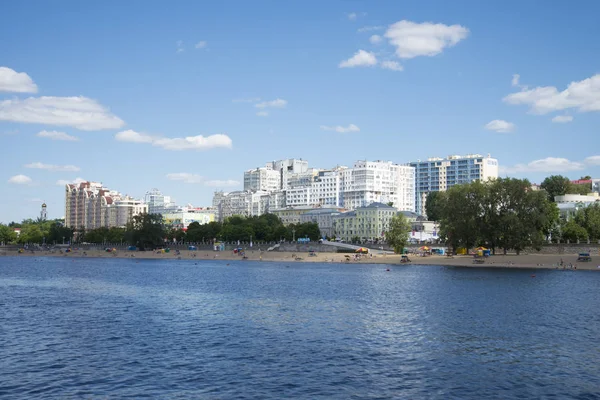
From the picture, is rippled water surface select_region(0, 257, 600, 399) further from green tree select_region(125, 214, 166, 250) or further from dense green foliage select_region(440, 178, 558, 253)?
green tree select_region(125, 214, 166, 250)

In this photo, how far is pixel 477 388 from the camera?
27.3 meters

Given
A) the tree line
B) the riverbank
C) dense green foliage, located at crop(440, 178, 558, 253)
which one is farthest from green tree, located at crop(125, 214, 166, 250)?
dense green foliage, located at crop(440, 178, 558, 253)

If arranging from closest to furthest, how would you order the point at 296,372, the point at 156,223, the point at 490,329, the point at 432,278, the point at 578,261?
the point at 296,372 → the point at 490,329 → the point at 432,278 → the point at 578,261 → the point at 156,223

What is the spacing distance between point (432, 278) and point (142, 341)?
55.4 m

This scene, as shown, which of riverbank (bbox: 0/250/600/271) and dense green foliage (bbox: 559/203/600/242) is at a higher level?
dense green foliage (bbox: 559/203/600/242)

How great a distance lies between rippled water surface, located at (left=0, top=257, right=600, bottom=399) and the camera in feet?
89.4

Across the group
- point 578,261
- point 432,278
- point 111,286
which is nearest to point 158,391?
point 111,286

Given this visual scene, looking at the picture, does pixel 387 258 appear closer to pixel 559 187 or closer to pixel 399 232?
pixel 399 232

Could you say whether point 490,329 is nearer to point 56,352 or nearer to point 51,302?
point 56,352

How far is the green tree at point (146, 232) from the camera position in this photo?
19300 centimetres

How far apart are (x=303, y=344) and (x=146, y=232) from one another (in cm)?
16386

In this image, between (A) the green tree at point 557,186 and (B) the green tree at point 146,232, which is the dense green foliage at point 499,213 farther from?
(B) the green tree at point 146,232

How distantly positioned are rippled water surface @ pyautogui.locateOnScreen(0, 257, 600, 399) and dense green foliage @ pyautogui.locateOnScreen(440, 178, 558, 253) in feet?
153

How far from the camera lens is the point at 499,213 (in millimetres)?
115188
